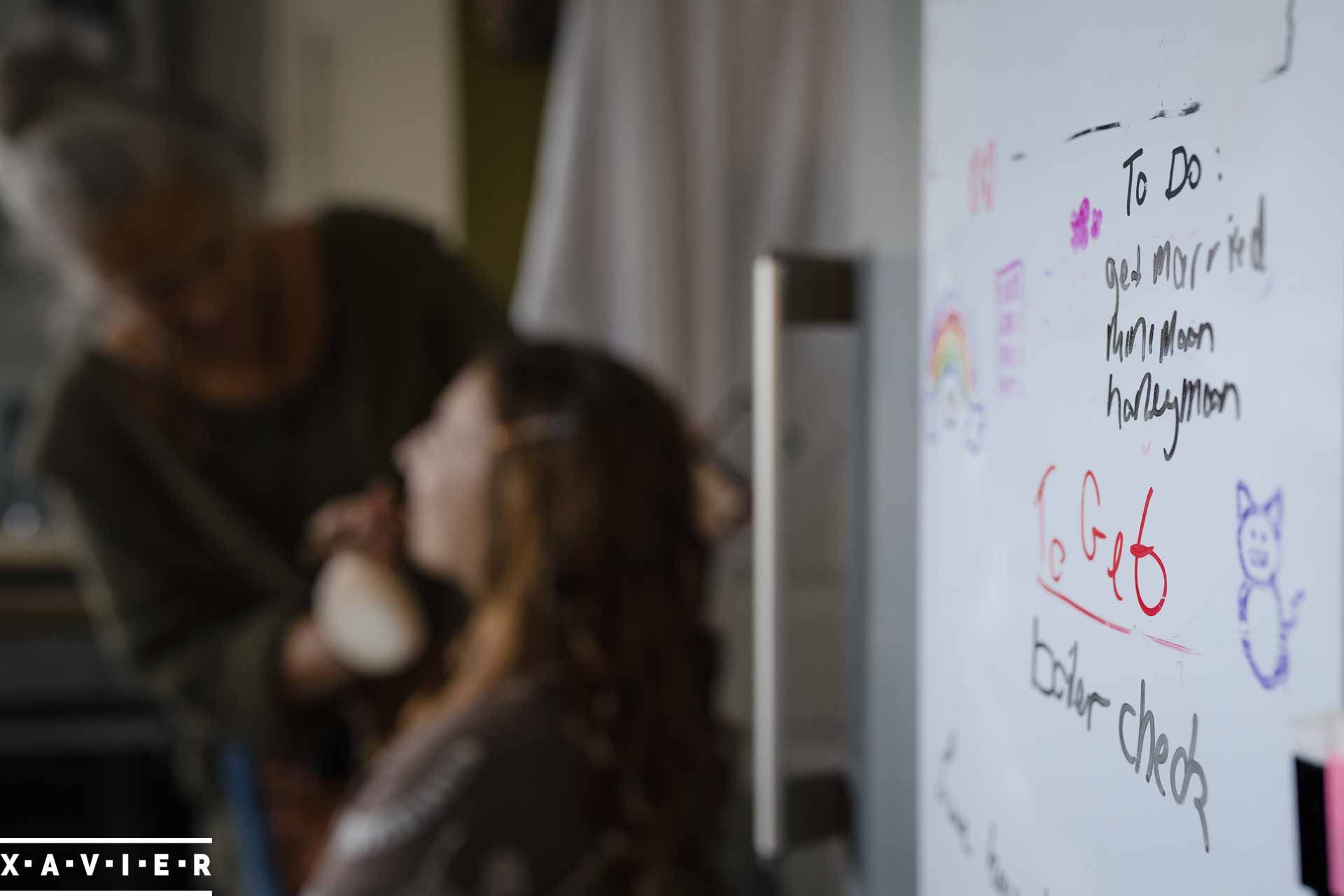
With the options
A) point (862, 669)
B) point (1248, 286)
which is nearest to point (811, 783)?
point (862, 669)

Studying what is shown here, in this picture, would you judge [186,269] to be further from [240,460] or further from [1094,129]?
[1094,129]

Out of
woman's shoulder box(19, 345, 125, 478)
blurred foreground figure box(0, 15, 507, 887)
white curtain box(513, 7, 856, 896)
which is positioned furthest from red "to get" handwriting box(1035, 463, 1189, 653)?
woman's shoulder box(19, 345, 125, 478)

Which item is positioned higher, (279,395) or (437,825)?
(279,395)

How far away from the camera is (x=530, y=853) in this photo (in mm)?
Answer: 947

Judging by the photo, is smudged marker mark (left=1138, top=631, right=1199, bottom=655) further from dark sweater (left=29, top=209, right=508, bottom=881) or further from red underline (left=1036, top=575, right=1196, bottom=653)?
dark sweater (left=29, top=209, right=508, bottom=881)

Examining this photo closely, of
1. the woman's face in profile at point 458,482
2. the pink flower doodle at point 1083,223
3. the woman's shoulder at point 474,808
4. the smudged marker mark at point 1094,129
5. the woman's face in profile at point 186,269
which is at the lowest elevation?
the woman's shoulder at point 474,808

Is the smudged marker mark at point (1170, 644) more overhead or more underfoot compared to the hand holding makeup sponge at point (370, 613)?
more overhead

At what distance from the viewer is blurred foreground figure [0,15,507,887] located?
1.35 metres

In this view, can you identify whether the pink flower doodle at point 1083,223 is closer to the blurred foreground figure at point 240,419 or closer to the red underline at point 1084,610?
the red underline at point 1084,610

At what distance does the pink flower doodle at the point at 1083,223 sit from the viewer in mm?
342

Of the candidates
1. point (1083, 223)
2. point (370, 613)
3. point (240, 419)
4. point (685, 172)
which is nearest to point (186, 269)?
point (240, 419)

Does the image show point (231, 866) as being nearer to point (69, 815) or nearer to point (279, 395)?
point (279, 395)

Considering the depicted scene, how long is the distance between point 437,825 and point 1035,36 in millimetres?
762

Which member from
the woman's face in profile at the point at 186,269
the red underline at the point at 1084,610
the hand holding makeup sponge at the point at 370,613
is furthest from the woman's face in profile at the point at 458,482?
the red underline at the point at 1084,610
